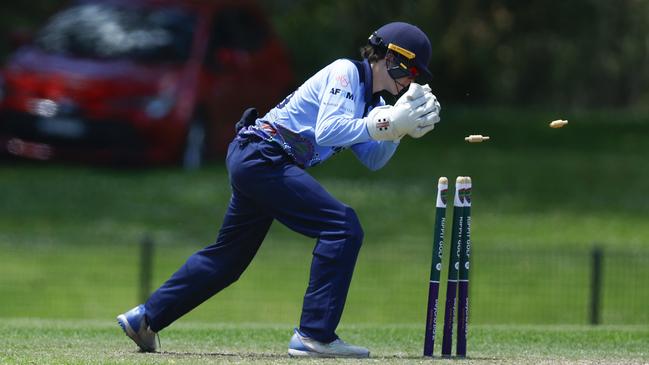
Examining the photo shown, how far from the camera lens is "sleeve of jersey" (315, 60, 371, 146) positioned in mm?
7707

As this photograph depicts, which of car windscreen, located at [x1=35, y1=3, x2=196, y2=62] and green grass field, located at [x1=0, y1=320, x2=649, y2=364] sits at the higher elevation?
car windscreen, located at [x1=35, y1=3, x2=196, y2=62]

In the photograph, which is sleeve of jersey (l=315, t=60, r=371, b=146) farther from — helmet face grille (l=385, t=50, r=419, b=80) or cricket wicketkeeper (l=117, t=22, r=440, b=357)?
helmet face grille (l=385, t=50, r=419, b=80)

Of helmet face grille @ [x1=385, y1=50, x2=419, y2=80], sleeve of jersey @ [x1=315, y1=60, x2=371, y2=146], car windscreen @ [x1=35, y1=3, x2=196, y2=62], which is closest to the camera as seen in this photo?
sleeve of jersey @ [x1=315, y1=60, x2=371, y2=146]

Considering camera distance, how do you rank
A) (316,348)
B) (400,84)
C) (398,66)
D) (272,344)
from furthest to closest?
(272,344) < (400,84) < (398,66) < (316,348)

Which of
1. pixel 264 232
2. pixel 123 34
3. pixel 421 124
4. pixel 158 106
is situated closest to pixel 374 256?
pixel 158 106

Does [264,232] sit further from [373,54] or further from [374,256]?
[374,256]

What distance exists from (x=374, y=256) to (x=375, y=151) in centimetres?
721

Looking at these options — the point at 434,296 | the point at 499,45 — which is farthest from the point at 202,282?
the point at 499,45

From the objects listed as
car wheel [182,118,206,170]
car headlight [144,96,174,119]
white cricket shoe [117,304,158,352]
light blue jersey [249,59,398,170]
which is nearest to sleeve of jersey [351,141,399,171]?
light blue jersey [249,59,398,170]

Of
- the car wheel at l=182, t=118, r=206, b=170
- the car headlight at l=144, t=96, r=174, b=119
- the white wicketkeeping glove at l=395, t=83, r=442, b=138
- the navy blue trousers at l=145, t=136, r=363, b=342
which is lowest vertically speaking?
the navy blue trousers at l=145, t=136, r=363, b=342

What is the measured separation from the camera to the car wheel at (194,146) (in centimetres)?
1962

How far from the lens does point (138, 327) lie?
328 inches

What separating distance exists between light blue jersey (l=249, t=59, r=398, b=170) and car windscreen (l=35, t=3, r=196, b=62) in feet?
→ 37.9

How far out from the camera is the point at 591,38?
104ft
